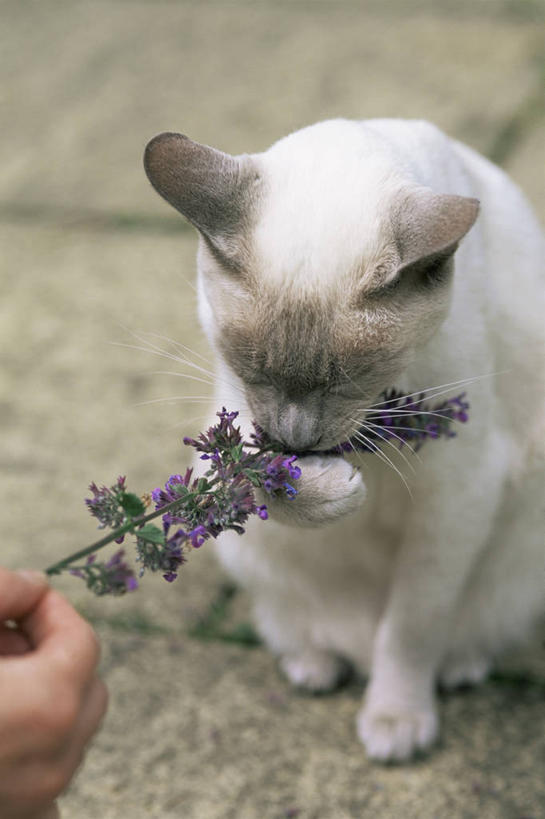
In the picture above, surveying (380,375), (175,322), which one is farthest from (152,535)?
(175,322)

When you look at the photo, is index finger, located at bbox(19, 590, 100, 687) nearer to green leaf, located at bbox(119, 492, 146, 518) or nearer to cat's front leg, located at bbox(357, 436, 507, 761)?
green leaf, located at bbox(119, 492, 146, 518)

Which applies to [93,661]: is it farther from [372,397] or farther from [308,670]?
[308,670]

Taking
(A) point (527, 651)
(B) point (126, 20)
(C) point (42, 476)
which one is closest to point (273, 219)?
(A) point (527, 651)

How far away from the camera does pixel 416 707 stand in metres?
2.21

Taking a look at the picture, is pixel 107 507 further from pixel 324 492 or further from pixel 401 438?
Result: pixel 401 438

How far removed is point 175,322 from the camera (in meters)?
3.55

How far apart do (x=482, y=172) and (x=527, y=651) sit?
110cm

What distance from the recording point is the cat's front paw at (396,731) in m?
2.12

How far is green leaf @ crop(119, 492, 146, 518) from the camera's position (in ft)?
4.49

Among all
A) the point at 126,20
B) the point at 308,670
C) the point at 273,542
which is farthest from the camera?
the point at 126,20

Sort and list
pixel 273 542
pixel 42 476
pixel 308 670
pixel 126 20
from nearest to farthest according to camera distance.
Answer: pixel 273 542 < pixel 308 670 < pixel 42 476 < pixel 126 20

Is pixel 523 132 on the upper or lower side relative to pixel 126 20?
lower

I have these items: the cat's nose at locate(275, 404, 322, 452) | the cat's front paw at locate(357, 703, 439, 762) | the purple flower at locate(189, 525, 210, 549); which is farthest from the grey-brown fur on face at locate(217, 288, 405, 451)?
the cat's front paw at locate(357, 703, 439, 762)

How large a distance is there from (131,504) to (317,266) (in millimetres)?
463
